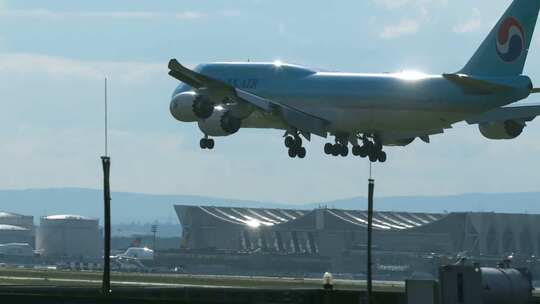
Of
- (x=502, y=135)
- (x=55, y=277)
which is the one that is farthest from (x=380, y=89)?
(x=55, y=277)

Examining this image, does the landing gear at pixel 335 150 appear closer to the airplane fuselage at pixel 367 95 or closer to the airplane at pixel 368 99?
the airplane at pixel 368 99

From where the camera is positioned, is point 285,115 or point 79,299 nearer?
point 79,299

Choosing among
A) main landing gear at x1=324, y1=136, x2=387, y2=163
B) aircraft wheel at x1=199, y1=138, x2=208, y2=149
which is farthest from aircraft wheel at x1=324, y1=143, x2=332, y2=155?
aircraft wheel at x1=199, y1=138, x2=208, y2=149

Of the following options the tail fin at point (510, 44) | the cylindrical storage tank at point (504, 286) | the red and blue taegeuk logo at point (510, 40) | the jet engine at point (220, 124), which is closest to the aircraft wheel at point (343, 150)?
the jet engine at point (220, 124)

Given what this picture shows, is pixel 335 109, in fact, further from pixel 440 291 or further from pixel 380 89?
pixel 440 291

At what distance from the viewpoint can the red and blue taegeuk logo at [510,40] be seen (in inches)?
4200

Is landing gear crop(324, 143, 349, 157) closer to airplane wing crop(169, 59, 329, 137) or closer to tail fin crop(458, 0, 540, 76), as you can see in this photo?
airplane wing crop(169, 59, 329, 137)

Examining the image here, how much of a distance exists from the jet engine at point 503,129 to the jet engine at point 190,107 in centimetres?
2014

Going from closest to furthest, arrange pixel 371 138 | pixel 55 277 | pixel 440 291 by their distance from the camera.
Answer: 1. pixel 440 291
2. pixel 371 138
3. pixel 55 277

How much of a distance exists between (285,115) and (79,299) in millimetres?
45820

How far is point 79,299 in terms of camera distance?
65688 millimetres

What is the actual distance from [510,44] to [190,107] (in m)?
23.8

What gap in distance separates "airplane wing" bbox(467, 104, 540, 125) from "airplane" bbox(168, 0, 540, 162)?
7 centimetres

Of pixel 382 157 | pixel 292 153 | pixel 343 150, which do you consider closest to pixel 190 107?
pixel 292 153
